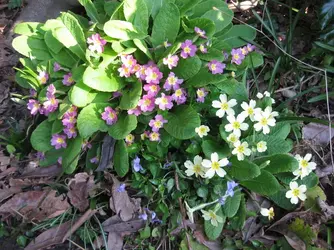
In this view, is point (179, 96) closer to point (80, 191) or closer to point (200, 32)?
point (200, 32)

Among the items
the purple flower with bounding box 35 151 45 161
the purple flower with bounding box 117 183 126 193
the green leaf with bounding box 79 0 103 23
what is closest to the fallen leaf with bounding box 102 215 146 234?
the purple flower with bounding box 117 183 126 193

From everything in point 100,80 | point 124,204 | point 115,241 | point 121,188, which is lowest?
point 115,241

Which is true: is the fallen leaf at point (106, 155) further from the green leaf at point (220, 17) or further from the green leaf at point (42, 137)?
the green leaf at point (220, 17)

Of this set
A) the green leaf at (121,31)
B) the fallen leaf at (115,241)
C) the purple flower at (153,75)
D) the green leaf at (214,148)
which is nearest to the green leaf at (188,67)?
the purple flower at (153,75)

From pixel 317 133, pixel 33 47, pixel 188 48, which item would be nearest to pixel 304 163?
pixel 317 133

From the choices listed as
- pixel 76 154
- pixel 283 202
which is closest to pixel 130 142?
pixel 76 154

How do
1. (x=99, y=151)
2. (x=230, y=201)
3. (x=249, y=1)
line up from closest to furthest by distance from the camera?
(x=230, y=201) < (x=99, y=151) < (x=249, y=1)

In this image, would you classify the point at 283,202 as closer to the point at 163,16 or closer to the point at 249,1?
the point at 163,16
